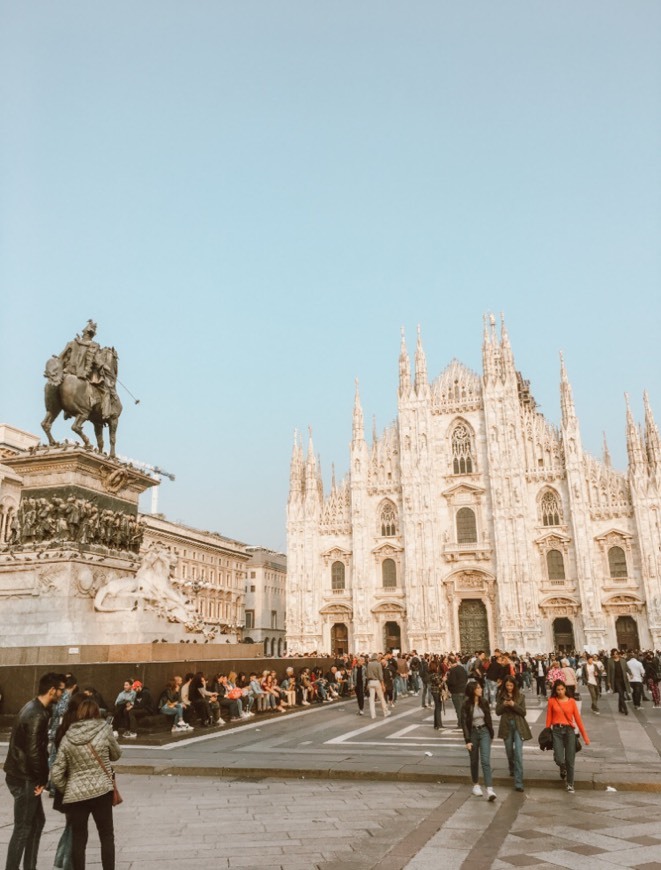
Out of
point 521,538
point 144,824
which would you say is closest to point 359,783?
point 144,824

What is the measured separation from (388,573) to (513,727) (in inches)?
1527

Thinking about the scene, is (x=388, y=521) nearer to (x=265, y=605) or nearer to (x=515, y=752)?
(x=265, y=605)

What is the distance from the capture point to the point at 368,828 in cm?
629

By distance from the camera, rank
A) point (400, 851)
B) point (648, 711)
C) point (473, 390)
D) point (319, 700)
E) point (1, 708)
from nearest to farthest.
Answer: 1. point (400, 851)
2. point (1, 708)
3. point (648, 711)
4. point (319, 700)
5. point (473, 390)

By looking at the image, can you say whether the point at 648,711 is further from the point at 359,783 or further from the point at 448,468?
the point at 448,468

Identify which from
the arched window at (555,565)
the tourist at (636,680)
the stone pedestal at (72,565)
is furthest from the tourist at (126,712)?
the arched window at (555,565)

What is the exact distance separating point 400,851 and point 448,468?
138 feet

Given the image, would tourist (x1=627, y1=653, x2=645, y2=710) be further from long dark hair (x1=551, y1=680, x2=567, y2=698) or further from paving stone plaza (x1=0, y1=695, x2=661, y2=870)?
long dark hair (x1=551, y1=680, x2=567, y2=698)

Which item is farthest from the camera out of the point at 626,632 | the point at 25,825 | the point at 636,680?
the point at 626,632

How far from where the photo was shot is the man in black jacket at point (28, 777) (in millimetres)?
4645

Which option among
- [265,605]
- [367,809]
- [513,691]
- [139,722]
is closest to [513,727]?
[513,691]

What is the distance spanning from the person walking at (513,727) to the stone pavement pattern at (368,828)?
0.99 ft

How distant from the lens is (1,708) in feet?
35.8

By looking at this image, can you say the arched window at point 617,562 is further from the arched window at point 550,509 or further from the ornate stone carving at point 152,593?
the ornate stone carving at point 152,593
